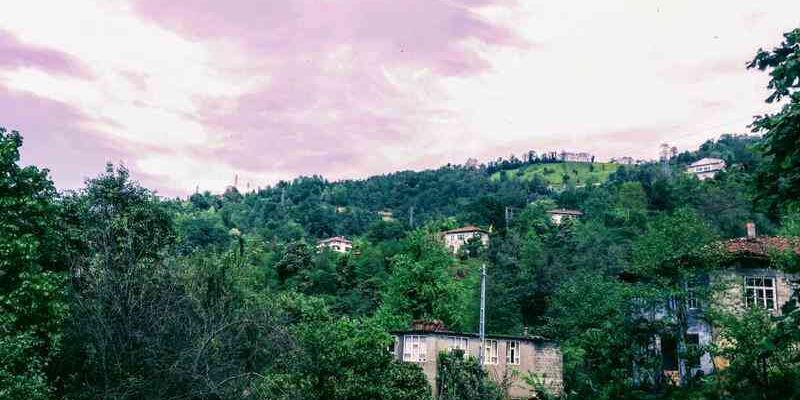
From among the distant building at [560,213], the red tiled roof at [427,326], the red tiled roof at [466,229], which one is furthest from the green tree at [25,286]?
the distant building at [560,213]

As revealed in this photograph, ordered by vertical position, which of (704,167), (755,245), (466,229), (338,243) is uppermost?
(704,167)

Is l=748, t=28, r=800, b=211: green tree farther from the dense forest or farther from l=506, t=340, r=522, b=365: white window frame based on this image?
l=506, t=340, r=522, b=365: white window frame

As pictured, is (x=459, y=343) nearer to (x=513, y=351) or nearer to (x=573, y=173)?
(x=513, y=351)

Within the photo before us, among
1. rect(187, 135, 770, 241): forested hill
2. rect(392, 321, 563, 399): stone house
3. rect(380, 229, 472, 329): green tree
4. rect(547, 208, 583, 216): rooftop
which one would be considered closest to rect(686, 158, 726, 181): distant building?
rect(187, 135, 770, 241): forested hill

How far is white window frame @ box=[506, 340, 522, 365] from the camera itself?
36.7 m

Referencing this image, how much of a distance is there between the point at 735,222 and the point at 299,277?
184 feet

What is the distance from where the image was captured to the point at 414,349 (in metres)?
33.8

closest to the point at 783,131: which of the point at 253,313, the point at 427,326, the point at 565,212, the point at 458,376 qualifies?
the point at 253,313

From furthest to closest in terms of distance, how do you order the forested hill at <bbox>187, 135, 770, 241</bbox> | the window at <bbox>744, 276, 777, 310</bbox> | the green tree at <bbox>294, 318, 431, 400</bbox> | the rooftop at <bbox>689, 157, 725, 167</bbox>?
1. the rooftop at <bbox>689, 157, 725, 167</bbox>
2. the forested hill at <bbox>187, 135, 770, 241</bbox>
3. the window at <bbox>744, 276, 777, 310</bbox>
4. the green tree at <bbox>294, 318, 431, 400</bbox>

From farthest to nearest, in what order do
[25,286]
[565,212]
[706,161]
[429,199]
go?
[429,199] < [706,161] < [565,212] < [25,286]

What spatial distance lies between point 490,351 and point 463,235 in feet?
258

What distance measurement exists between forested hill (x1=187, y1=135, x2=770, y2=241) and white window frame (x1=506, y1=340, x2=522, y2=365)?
62456 millimetres

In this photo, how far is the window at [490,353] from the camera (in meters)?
35.9

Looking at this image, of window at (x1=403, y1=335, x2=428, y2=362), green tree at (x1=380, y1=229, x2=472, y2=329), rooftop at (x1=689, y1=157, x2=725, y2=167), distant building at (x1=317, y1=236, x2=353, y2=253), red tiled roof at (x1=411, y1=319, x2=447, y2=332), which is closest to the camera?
window at (x1=403, y1=335, x2=428, y2=362)
